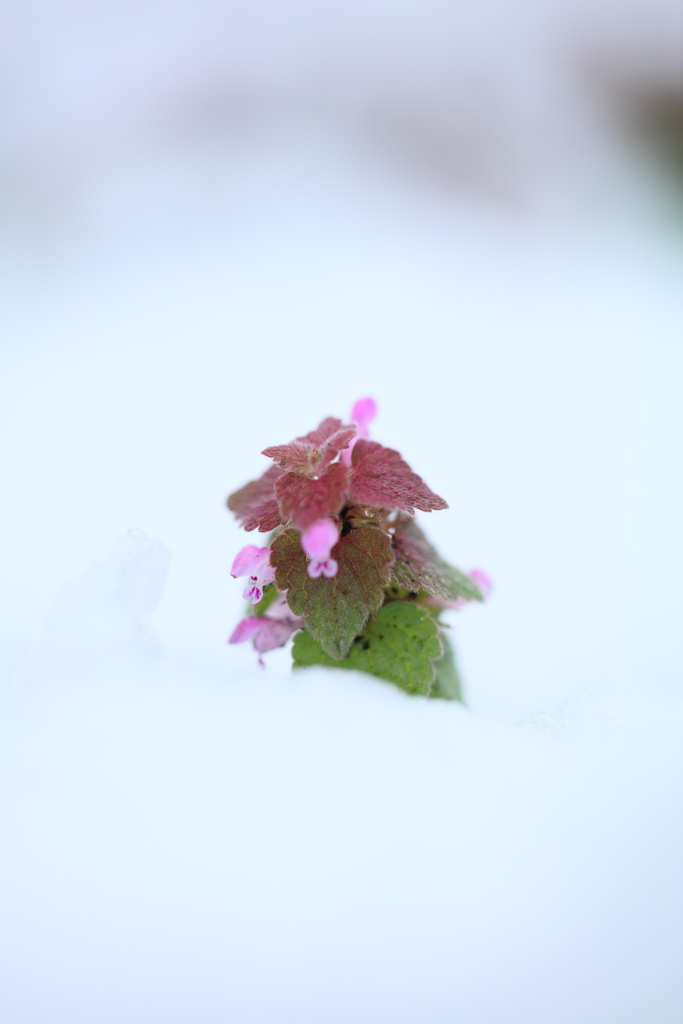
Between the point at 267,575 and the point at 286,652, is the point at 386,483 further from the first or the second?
the point at 286,652

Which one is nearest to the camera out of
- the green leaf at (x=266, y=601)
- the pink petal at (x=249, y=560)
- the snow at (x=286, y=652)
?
the snow at (x=286, y=652)

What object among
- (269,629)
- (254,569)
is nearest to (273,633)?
(269,629)

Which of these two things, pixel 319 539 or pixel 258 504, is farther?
pixel 258 504

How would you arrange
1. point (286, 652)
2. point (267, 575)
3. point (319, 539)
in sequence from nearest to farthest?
1. point (319, 539)
2. point (267, 575)
3. point (286, 652)

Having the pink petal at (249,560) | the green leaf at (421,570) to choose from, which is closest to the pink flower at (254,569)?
the pink petal at (249,560)

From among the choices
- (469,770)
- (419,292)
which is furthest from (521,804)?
(419,292)

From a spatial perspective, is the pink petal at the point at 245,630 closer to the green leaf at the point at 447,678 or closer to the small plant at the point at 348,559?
the small plant at the point at 348,559

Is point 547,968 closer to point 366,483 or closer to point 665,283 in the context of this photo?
point 366,483
